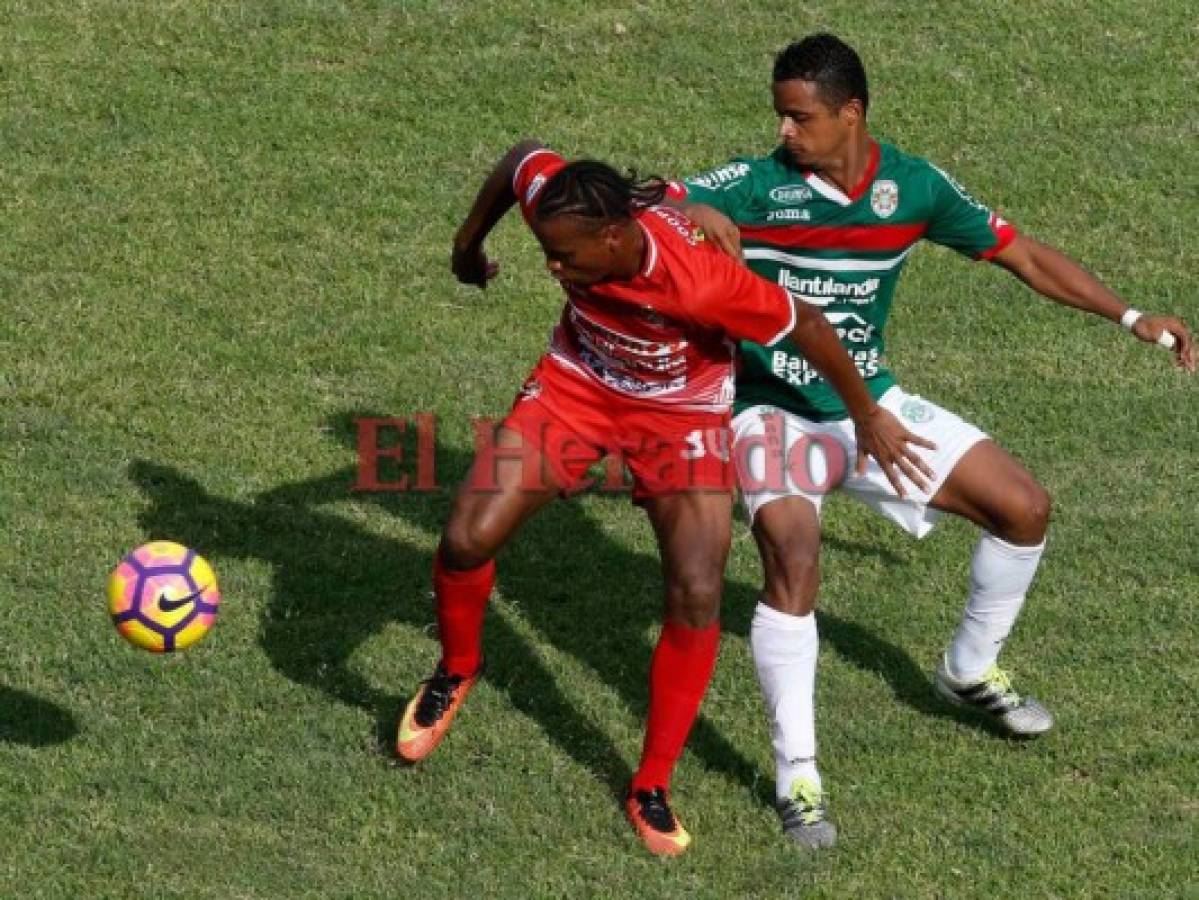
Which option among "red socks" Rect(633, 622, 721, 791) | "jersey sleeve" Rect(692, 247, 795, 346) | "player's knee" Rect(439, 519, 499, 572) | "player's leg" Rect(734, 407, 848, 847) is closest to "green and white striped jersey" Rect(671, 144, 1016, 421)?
"player's leg" Rect(734, 407, 848, 847)

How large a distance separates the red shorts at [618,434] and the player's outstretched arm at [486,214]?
73cm

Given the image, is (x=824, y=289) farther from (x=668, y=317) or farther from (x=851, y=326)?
(x=668, y=317)

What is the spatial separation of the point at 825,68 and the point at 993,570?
2062 millimetres

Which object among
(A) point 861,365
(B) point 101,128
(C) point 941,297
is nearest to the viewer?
(A) point 861,365

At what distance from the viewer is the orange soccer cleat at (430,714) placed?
8852 mm

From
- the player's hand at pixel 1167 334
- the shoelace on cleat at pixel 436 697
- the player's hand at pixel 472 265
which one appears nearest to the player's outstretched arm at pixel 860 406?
the player's hand at pixel 1167 334

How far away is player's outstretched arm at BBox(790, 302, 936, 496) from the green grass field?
1.37 m

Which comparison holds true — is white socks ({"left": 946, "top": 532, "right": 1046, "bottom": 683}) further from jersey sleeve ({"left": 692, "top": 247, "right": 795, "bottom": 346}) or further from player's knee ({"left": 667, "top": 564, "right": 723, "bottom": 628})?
jersey sleeve ({"left": 692, "top": 247, "right": 795, "bottom": 346})

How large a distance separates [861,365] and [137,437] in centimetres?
410

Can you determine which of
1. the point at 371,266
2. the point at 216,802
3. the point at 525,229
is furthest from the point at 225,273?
the point at 216,802

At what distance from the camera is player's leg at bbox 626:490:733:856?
27.4ft

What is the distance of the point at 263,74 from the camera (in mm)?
14719

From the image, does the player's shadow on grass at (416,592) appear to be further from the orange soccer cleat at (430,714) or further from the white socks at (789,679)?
the white socks at (789,679)

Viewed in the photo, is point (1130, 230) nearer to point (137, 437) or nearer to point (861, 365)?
point (861, 365)
